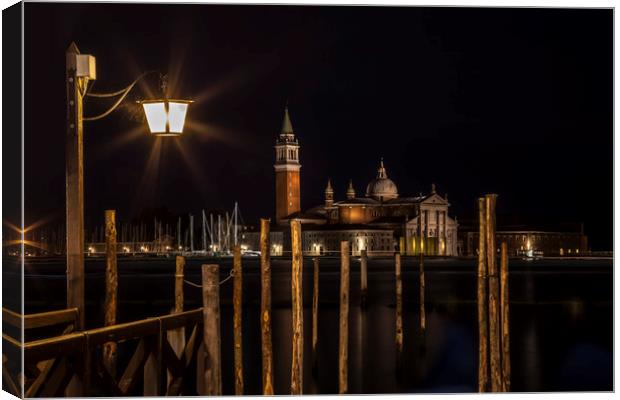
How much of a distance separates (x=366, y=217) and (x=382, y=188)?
131 inches

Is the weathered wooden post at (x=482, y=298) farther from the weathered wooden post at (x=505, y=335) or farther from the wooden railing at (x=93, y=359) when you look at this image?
the wooden railing at (x=93, y=359)

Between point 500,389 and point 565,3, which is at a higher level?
point 565,3

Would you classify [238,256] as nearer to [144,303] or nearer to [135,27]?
[135,27]

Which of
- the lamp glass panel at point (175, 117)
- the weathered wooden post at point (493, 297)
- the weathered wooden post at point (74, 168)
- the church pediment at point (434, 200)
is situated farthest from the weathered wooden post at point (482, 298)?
the church pediment at point (434, 200)

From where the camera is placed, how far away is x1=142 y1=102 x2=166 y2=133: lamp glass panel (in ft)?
15.5

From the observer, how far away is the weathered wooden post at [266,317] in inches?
258

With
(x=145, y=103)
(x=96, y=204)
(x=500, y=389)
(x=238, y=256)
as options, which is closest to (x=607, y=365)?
(x=500, y=389)

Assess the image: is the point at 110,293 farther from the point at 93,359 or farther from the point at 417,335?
the point at 417,335

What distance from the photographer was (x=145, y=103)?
187 inches

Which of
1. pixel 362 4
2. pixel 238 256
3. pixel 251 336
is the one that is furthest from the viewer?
pixel 251 336

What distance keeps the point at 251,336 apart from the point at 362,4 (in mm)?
7734

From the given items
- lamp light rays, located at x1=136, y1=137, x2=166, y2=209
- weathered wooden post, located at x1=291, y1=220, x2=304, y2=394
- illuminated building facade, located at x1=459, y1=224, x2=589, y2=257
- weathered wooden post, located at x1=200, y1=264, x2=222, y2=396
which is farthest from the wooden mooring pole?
illuminated building facade, located at x1=459, y1=224, x2=589, y2=257

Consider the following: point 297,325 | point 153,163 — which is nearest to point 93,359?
point 297,325

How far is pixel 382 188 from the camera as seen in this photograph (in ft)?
193
